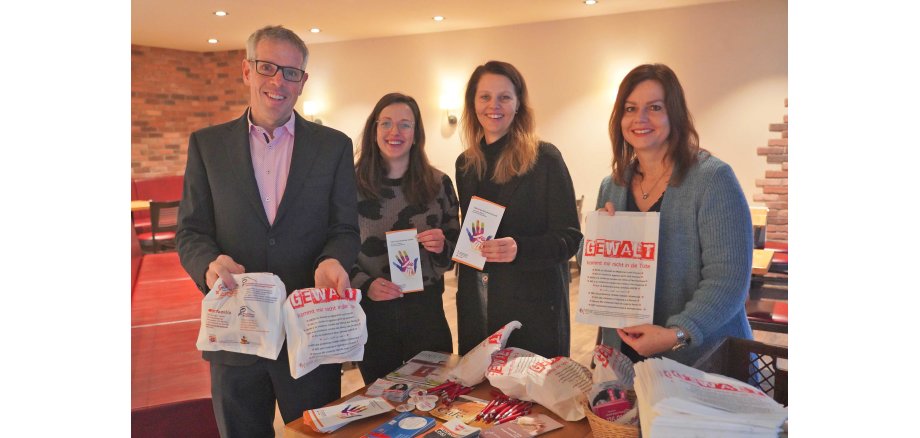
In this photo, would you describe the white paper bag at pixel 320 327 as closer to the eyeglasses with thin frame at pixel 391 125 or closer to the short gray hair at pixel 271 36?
the short gray hair at pixel 271 36

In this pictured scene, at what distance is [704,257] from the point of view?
1.62 metres

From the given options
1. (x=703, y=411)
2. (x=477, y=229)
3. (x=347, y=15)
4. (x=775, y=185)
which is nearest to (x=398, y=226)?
(x=477, y=229)

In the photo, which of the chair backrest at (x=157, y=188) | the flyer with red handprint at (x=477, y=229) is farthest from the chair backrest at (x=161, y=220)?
the flyer with red handprint at (x=477, y=229)

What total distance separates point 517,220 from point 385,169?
51 centimetres

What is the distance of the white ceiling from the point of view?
7016 mm

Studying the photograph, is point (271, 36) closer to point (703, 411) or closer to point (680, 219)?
point (680, 219)

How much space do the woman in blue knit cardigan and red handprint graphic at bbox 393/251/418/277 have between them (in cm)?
66

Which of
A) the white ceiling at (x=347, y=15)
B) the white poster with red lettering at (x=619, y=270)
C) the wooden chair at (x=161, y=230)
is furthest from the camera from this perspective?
the wooden chair at (x=161, y=230)

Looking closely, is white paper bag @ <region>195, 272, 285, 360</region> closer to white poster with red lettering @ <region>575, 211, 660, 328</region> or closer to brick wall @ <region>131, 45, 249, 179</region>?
white poster with red lettering @ <region>575, 211, 660, 328</region>

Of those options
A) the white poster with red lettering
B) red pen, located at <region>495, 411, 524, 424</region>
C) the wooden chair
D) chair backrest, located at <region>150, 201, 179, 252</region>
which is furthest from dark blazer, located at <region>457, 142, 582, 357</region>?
the wooden chair

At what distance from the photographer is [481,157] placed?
2283mm

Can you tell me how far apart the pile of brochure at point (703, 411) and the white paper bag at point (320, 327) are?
822mm

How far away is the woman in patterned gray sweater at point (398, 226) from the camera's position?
2193 mm
